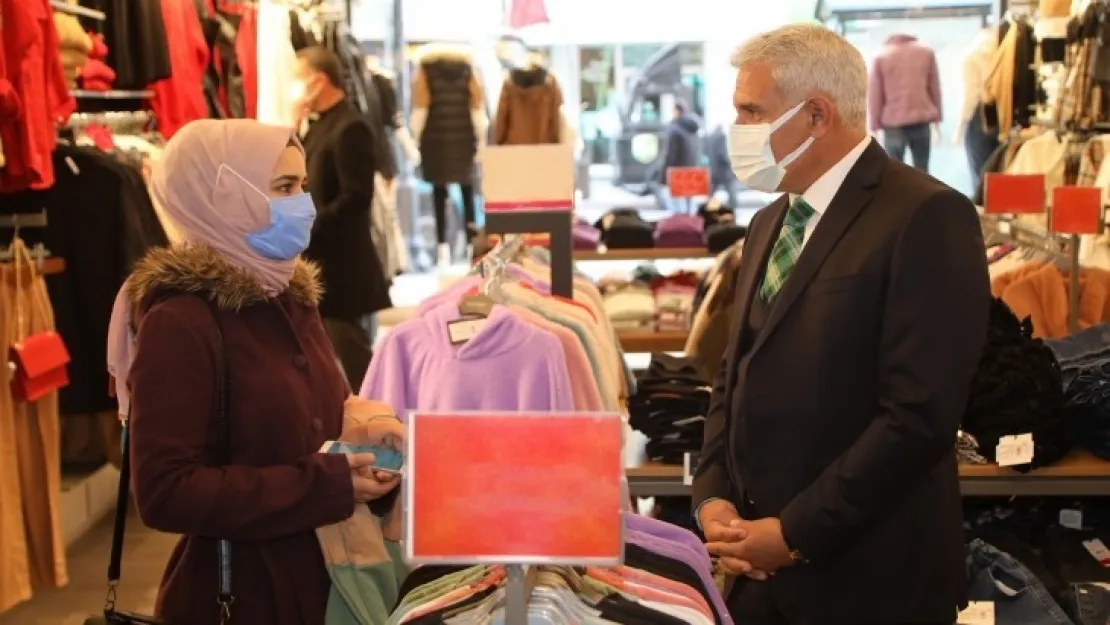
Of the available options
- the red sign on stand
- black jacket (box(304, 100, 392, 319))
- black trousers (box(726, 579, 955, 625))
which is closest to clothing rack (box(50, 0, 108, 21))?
black jacket (box(304, 100, 392, 319))

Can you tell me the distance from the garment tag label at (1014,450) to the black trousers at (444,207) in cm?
690

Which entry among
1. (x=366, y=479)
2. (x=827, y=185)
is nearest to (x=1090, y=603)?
(x=827, y=185)

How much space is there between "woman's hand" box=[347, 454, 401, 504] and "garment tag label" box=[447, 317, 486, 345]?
3.11ft

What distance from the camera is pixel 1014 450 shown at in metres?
3.23

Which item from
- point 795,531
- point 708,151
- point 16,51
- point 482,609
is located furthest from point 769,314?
point 708,151

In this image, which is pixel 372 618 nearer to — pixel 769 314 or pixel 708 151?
pixel 769 314

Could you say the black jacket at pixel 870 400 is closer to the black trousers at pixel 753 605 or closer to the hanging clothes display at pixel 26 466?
the black trousers at pixel 753 605

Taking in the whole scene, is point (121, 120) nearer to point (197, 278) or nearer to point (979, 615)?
point (197, 278)

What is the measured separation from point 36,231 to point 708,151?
6.14m

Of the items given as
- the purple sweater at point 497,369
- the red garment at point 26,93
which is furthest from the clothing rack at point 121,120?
the purple sweater at point 497,369

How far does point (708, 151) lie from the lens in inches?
393

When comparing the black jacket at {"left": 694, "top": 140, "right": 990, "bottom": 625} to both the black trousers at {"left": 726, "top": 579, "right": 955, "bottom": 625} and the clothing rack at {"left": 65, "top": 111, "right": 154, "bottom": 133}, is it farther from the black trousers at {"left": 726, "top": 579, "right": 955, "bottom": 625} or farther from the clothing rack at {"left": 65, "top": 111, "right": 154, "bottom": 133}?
the clothing rack at {"left": 65, "top": 111, "right": 154, "bottom": 133}

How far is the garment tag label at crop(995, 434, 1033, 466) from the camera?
323 centimetres

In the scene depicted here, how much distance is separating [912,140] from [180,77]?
6.02 m
